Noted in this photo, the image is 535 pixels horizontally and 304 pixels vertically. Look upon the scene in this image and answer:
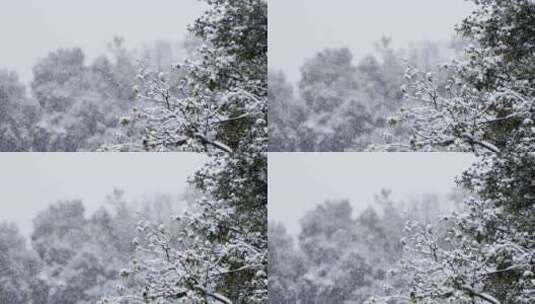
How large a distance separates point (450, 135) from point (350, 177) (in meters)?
0.49

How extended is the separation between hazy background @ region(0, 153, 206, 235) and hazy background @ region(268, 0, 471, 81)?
632mm

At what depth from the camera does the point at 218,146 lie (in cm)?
425

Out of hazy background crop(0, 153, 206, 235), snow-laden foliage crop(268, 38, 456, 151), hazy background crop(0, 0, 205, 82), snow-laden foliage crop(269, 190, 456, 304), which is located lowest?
snow-laden foliage crop(269, 190, 456, 304)

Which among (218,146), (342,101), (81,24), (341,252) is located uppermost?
(81,24)

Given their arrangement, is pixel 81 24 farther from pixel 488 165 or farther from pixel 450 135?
pixel 488 165

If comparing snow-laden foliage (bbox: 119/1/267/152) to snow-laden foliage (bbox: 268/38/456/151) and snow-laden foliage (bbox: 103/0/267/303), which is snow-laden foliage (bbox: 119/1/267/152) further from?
snow-laden foliage (bbox: 268/38/456/151)

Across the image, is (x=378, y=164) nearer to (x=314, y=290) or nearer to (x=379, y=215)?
(x=379, y=215)

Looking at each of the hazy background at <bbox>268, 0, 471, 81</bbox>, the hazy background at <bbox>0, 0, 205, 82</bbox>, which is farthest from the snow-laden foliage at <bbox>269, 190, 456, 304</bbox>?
the hazy background at <bbox>0, 0, 205, 82</bbox>

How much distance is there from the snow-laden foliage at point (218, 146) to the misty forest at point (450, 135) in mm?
116

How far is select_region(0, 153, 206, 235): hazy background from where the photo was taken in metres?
4.11

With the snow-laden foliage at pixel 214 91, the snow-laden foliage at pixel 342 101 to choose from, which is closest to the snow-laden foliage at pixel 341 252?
the snow-laden foliage at pixel 342 101

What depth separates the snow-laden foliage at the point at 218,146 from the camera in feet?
13.7

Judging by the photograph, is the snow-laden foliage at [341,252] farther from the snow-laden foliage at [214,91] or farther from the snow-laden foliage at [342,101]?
the snow-laden foliage at [214,91]

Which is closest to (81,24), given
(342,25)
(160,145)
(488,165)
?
(160,145)
